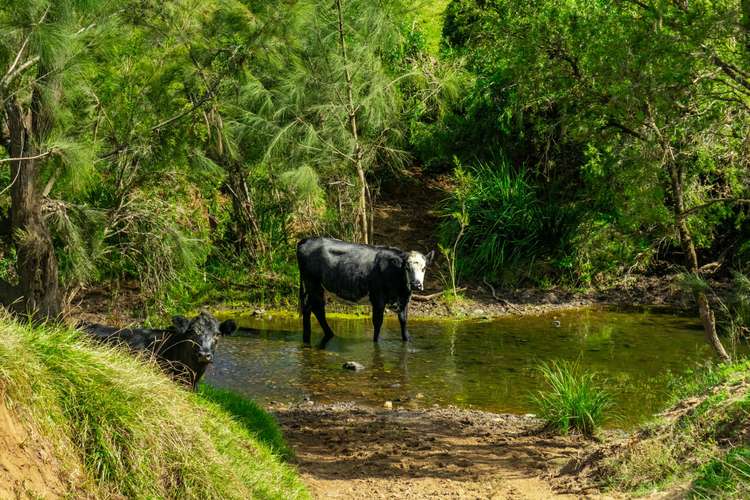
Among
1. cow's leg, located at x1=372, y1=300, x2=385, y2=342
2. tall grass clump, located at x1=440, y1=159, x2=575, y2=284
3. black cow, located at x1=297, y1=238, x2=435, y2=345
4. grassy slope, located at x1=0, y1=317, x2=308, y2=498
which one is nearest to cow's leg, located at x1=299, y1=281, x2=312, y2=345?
black cow, located at x1=297, y1=238, x2=435, y2=345

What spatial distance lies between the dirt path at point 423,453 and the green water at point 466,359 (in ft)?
3.91

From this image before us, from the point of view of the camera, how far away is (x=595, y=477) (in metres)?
7.58

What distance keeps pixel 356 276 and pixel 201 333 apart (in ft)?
22.1

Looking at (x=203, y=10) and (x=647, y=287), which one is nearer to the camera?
(x=203, y=10)

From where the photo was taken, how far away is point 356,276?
15.8m

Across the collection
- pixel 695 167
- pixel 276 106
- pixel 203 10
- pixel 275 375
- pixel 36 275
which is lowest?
pixel 275 375

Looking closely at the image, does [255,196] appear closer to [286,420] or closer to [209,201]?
[209,201]

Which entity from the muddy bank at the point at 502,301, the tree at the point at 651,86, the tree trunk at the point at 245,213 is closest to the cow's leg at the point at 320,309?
the muddy bank at the point at 502,301

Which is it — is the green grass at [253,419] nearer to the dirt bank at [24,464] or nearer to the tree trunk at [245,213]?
the dirt bank at [24,464]

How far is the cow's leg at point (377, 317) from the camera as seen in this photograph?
15086 millimetres

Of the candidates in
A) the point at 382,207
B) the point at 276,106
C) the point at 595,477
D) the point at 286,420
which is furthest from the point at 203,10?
the point at 595,477

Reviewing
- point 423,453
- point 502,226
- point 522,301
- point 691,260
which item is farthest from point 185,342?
point 502,226

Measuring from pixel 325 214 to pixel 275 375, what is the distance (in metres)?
6.30

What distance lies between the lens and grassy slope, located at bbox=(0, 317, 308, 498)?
5379 millimetres
